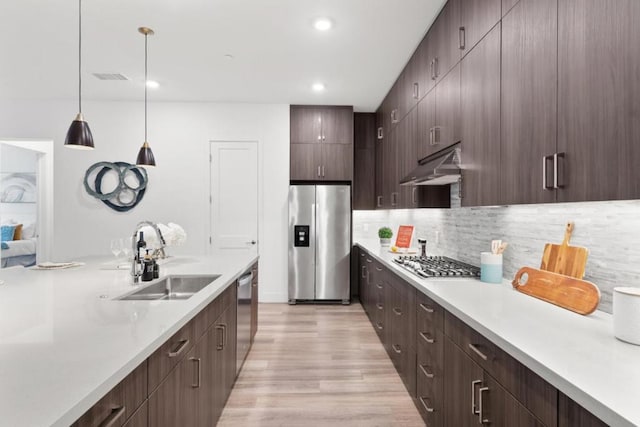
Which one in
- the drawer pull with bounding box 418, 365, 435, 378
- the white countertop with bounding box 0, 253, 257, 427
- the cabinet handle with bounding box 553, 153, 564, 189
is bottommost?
the drawer pull with bounding box 418, 365, 435, 378

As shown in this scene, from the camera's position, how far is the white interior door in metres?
5.09

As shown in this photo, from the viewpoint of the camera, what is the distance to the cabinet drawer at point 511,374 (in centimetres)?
97

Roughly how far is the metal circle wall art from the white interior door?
1045 mm

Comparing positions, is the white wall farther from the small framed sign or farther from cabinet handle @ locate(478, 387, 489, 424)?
cabinet handle @ locate(478, 387, 489, 424)

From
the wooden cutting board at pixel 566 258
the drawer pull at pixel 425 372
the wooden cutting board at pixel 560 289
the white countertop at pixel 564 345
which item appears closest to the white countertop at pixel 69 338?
the white countertop at pixel 564 345

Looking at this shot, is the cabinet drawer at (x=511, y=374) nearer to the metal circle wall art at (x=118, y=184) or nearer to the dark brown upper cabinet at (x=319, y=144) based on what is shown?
the dark brown upper cabinet at (x=319, y=144)

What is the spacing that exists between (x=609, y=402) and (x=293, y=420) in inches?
74.2

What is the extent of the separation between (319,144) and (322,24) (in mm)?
2355

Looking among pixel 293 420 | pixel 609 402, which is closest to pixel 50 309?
pixel 293 420

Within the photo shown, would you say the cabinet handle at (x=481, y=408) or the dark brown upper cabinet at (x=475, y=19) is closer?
the cabinet handle at (x=481, y=408)

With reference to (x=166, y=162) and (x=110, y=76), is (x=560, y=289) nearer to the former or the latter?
(x=110, y=76)

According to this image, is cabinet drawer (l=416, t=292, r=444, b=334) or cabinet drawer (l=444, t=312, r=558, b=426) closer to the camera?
cabinet drawer (l=444, t=312, r=558, b=426)

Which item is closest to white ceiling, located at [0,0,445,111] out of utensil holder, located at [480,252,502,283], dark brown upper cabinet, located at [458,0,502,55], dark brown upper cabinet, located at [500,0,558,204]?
dark brown upper cabinet, located at [458,0,502,55]

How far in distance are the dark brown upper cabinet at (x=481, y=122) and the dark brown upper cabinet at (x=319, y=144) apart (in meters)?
3.01
